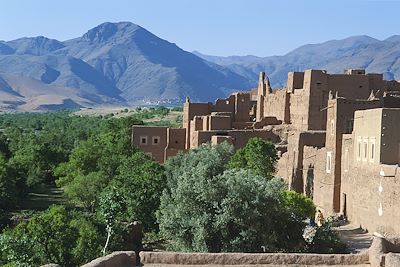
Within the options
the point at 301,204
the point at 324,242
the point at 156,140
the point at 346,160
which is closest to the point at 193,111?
the point at 156,140

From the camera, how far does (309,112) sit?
37.8 m

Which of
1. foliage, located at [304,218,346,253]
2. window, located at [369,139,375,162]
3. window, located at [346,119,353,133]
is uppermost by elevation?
window, located at [346,119,353,133]

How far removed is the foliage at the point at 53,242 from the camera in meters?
21.6

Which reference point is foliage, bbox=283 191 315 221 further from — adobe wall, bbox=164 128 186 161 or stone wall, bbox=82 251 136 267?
adobe wall, bbox=164 128 186 161

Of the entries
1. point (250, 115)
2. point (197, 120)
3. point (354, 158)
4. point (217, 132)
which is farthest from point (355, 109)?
point (250, 115)

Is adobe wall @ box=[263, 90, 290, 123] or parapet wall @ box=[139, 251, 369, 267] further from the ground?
adobe wall @ box=[263, 90, 290, 123]

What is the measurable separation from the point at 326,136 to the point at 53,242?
12306 millimetres

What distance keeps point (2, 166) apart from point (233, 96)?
17.2 meters

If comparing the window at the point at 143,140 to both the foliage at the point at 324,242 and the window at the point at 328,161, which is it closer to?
the window at the point at 328,161

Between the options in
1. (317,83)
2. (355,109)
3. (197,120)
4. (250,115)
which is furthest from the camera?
(250,115)

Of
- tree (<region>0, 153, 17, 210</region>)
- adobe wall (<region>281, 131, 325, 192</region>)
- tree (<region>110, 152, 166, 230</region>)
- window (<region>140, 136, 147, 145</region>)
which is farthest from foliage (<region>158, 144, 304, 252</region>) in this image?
window (<region>140, 136, 147, 145</region>)

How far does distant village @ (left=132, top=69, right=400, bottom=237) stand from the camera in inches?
886

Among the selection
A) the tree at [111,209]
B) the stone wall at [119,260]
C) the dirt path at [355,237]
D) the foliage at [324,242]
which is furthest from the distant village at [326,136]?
the stone wall at [119,260]

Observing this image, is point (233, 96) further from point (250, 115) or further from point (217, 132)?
point (217, 132)
